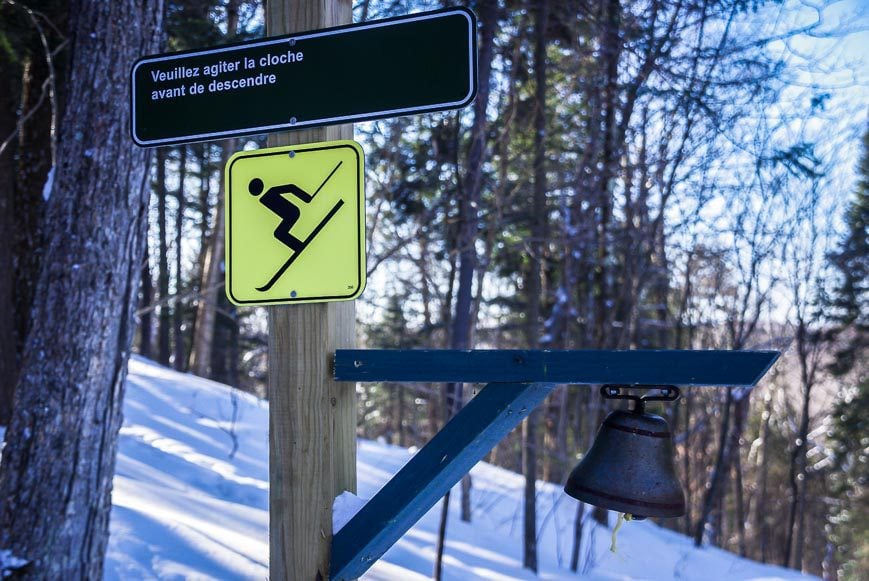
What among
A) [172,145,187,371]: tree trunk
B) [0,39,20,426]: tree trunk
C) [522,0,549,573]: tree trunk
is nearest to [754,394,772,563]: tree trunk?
[172,145,187,371]: tree trunk

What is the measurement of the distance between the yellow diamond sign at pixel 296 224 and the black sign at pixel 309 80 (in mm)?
98

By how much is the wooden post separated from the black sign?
0.13 m

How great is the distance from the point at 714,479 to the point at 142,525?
44.2 feet

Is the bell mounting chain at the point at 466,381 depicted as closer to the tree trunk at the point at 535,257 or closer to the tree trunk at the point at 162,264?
the tree trunk at the point at 535,257

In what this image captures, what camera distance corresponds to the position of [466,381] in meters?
2.04

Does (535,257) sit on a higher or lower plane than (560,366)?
higher

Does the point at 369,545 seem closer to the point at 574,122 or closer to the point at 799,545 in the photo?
the point at 574,122

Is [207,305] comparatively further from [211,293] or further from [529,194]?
[529,194]

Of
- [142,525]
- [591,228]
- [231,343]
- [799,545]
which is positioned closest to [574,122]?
[591,228]

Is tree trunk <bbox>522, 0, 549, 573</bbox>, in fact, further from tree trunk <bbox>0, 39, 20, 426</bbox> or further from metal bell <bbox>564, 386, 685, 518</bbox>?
metal bell <bbox>564, 386, 685, 518</bbox>

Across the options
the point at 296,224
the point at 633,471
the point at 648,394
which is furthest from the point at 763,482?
the point at 296,224

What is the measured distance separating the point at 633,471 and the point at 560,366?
56 centimetres

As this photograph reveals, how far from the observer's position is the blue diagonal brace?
2.05 metres

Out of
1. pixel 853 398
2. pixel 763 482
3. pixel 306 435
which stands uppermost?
pixel 306 435
